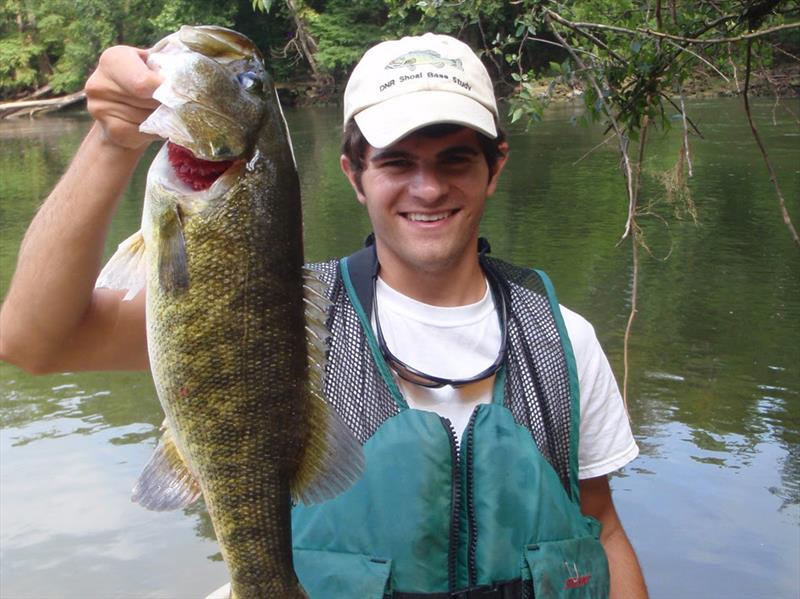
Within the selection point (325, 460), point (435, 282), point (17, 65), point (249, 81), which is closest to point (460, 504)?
point (325, 460)

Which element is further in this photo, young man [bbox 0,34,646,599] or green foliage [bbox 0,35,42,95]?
green foliage [bbox 0,35,42,95]

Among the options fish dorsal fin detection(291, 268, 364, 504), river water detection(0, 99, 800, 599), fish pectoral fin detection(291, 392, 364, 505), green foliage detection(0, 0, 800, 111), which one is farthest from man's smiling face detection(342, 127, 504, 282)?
river water detection(0, 99, 800, 599)

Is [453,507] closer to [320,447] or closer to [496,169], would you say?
[320,447]

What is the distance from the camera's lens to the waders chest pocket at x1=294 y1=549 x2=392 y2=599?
7.44 feet

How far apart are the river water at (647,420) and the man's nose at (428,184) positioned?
285 centimetres

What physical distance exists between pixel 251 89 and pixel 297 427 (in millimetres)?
700


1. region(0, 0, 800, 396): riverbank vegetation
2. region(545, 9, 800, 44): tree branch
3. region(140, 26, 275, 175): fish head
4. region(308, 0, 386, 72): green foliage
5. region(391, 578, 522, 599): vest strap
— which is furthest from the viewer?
region(308, 0, 386, 72): green foliage

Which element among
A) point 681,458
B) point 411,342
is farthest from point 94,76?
point 681,458

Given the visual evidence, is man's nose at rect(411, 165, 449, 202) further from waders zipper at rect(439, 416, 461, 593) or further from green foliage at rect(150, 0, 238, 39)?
green foliage at rect(150, 0, 238, 39)

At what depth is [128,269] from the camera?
6.44 feet

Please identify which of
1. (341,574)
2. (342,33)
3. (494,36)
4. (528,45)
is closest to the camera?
(341,574)

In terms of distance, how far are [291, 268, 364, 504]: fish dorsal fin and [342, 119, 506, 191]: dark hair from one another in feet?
2.30

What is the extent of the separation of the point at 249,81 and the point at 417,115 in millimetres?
689

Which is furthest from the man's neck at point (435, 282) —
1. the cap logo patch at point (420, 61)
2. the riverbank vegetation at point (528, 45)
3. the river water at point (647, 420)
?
the river water at point (647, 420)
